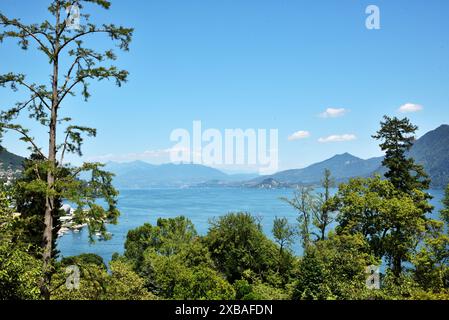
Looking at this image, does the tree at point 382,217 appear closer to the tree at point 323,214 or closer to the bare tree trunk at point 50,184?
the tree at point 323,214

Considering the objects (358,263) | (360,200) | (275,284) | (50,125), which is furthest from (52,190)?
(275,284)

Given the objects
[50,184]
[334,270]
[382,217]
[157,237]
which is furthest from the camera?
[157,237]

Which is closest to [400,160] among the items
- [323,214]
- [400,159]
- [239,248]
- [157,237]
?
[400,159]

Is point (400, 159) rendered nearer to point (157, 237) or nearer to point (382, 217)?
point (382, 217)

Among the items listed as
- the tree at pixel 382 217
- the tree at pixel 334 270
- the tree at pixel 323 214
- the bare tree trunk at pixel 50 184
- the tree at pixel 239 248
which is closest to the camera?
the bare tree trunk at pixel 50 184

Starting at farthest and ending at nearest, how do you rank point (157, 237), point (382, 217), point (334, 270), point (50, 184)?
1. point (157, 237)
2. point (382, 217)
3. point (334, 270)
4. point (50, 184)

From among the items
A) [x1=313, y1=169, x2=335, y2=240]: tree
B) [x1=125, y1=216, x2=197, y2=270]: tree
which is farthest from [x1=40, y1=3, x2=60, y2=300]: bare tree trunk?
[x1=125, y1=216, x2=197, y2=270]: tree

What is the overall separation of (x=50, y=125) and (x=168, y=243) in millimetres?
30452

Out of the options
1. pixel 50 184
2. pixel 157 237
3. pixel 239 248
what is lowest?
pixel 157 237

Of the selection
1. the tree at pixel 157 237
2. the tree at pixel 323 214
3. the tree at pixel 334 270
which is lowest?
the tree at pixel 157 237

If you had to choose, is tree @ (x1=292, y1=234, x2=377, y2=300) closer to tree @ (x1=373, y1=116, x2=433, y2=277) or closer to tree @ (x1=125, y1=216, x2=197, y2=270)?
tree @ (x1=373, y1=116, x2=433, y2=277)

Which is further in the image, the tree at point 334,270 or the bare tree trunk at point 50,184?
the tree at point 334,270

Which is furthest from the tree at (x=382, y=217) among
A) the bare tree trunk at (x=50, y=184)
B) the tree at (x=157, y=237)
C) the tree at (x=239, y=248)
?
the bare tree trunk at (x=50, y=184)
